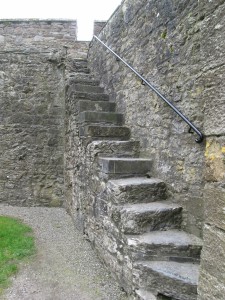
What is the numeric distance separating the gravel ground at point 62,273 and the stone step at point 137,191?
2.96 feet

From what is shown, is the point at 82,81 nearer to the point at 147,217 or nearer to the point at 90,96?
the point at 90,96

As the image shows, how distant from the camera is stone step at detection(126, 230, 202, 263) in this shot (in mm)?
2615

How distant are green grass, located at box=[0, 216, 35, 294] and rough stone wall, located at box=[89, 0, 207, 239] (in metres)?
2.02

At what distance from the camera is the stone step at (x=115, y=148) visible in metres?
4.03

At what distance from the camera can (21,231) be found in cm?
469

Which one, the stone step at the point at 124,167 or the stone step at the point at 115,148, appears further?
the stone step at the point at 115,148

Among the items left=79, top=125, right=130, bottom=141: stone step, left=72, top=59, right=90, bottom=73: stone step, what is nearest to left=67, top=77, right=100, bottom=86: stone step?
left=72, top=59, right=90, bottom=73: stone step

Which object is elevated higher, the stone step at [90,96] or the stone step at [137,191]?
the stone step at [90,96]

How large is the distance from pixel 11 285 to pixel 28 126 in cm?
391

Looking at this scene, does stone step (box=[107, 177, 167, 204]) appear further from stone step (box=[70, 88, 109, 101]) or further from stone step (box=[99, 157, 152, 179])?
stone step (box=[70, 88, 109, 101])

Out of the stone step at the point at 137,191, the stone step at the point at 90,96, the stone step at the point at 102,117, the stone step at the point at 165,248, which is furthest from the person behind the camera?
the stone step at the point at 90,96

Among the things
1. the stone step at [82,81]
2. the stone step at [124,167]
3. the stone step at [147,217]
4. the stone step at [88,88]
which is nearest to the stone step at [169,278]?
the stone step at [147,217]

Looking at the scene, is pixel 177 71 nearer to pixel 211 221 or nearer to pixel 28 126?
pixel 211 221

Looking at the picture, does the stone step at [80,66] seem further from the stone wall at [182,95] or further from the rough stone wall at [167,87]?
the rough stone wall at [167,87]
